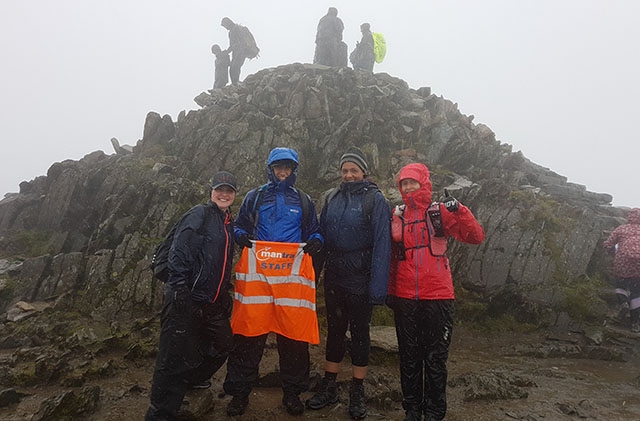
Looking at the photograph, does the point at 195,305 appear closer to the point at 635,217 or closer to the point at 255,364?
the point at 255,364

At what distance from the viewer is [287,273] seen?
6.05 m

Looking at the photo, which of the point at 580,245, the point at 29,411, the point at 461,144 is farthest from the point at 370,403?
the point at 461,144

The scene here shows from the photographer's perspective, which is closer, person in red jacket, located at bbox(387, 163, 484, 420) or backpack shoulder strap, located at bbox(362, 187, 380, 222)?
person in red jacket, located at bbox(387, 163, 484, 420)

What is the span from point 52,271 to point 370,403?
39.9ft

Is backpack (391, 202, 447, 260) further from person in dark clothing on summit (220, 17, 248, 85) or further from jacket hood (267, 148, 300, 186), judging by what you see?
person in dark clothing on summit (220, 17, 248, 85)

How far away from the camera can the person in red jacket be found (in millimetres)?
5668

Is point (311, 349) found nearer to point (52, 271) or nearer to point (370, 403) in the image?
point (370, 403)

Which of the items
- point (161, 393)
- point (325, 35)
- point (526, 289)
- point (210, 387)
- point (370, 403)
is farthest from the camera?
point (325, 35)

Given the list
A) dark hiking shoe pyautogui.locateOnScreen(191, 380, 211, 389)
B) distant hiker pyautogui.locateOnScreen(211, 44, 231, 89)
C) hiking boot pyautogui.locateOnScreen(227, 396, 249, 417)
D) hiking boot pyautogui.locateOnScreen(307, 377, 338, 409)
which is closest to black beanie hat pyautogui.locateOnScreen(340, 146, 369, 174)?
hiking boot pyautogui.locateOnScreen(307, 377, 338, 409)

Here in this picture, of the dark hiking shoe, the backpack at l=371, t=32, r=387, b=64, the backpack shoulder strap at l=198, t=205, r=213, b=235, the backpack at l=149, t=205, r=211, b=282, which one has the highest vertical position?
the backpack at l=371, t=32, r=387, b=64

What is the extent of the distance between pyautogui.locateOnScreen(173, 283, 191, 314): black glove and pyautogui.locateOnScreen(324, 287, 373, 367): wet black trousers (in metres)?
2.45

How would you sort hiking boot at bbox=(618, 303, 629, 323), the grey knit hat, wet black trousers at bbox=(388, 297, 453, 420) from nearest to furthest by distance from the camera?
wet black trousers at bbox=(388, 297, 453, 420) → the grey knit hat → hiking boot at bbox=(618, 303, 629, 323)

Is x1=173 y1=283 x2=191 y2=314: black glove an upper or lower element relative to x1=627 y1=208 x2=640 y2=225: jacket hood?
lower

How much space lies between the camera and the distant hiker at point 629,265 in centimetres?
1079
